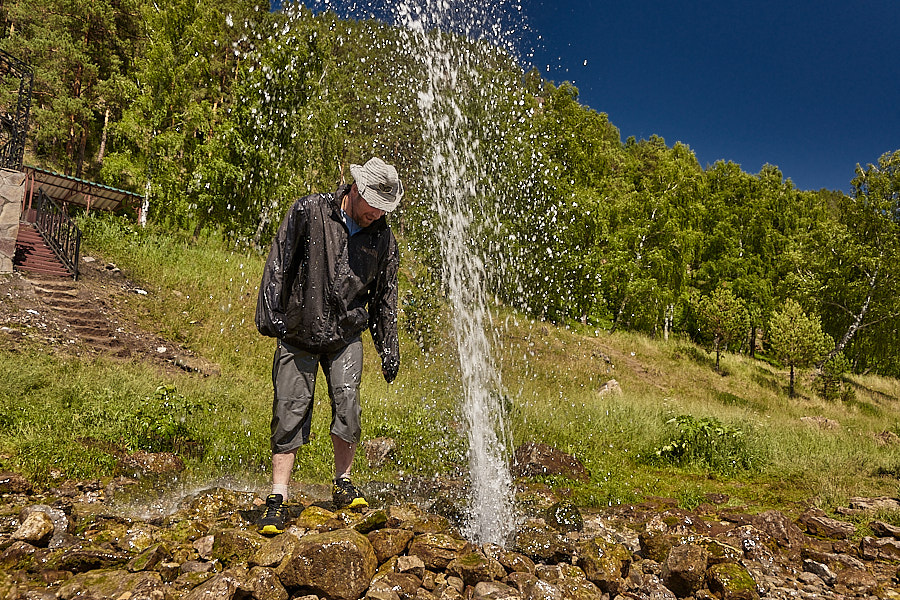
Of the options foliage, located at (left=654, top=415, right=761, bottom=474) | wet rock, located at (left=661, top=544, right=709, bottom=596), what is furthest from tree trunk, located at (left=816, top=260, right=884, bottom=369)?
wet rock, located at (left=661, top=544, right=709, bottom=596)

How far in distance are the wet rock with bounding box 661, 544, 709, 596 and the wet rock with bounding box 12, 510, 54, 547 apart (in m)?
3.51

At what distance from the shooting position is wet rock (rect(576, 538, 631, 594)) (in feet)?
9.76

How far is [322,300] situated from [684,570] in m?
2.69

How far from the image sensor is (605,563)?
3.13 metres

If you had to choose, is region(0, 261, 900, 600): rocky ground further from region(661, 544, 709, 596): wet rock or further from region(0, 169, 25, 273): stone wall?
region(0, 169, 25, 273): stone wall

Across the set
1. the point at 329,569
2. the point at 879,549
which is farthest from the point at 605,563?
the point at 879,549

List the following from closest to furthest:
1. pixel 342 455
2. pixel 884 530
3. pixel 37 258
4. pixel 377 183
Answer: pixel 377 183 < pixel 342 455 < pixel 884 530 < pixel 37 258

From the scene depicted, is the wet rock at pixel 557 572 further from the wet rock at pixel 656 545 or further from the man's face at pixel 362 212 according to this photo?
the man's face at pixel 362 212

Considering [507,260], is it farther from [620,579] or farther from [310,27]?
[620,579]

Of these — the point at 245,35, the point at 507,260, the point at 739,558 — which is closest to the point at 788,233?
the point at 507,260

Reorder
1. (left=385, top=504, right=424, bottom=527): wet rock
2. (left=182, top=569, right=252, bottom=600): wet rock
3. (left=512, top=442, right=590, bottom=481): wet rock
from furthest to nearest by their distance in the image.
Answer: (left=512, top=442, right=590, bottom=481): wet rock
(left=385, top=504, right=424, bottom=527): wet rock
(left=182, top=569, right=252, bottom=600): wet rock

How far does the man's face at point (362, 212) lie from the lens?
11.0ft

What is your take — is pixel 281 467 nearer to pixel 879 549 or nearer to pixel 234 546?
pixel 234 546

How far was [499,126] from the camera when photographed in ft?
55.8
